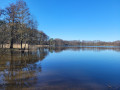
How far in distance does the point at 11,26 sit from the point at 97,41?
459ft

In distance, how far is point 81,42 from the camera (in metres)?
142

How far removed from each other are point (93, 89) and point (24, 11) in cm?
1880

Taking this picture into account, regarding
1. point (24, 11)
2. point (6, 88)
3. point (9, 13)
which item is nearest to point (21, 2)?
point (24, 11)

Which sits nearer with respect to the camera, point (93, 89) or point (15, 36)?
point (93, 89)

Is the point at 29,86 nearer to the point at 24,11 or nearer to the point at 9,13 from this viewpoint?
the point at 24,11

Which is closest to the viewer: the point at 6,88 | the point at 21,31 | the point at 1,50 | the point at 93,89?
the point at 6,88

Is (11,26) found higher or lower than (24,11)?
lower

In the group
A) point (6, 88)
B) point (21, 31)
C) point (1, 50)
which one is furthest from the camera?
point (21, 31)

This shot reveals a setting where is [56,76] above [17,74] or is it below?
below

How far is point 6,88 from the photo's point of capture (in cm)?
327

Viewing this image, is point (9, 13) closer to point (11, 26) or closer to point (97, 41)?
point (11, 26)

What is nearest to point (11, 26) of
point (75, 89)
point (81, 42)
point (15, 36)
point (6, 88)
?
point (15, 36)

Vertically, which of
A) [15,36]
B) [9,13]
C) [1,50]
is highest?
[9,13]

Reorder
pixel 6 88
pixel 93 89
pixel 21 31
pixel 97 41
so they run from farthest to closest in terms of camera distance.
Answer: pixel 97 41
pixel 21 31
pixel 93 89
pixel 6 88
